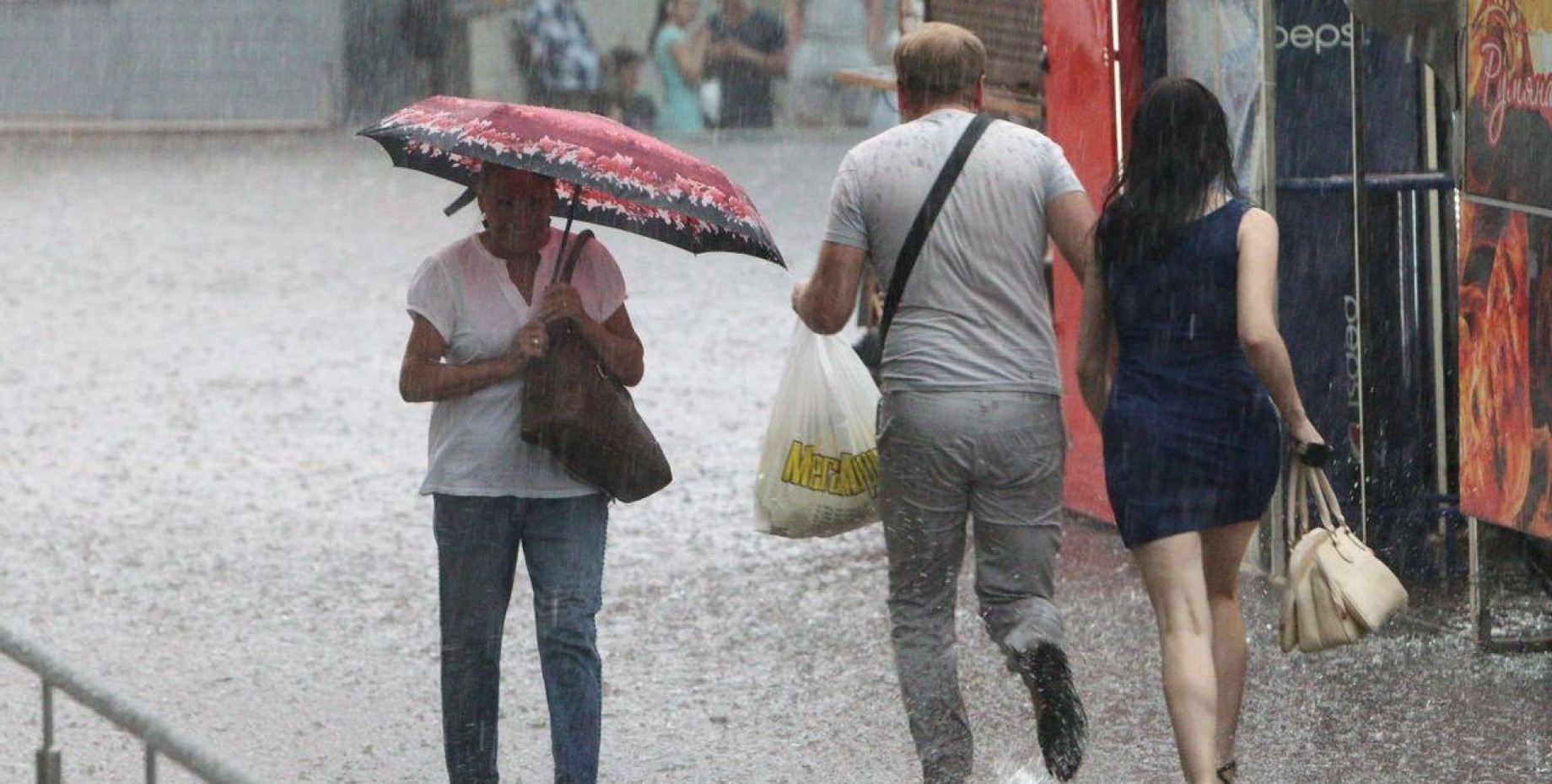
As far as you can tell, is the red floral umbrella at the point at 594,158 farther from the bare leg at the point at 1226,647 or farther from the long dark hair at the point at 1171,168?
the bare leg at the point at 1226,647

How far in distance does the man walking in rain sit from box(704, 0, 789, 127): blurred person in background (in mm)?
19766

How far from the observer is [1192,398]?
4902 mm

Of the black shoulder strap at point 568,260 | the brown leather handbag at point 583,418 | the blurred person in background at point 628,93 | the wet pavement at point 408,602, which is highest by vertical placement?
the blurred person in background at point 628,93

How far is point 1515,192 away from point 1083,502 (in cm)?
288

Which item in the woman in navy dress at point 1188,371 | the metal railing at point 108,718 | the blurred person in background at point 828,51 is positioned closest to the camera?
the metal railing at point 108,718

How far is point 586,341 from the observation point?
489cm

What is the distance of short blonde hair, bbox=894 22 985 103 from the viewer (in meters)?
5.04

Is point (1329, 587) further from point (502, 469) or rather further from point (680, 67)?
point (680, 67)

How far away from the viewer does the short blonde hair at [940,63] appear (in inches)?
198

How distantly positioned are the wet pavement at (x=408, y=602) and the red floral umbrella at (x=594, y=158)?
1.35 metres

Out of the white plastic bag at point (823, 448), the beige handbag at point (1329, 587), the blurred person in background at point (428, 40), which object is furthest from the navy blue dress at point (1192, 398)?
the blurred person in background at point (428, 40)

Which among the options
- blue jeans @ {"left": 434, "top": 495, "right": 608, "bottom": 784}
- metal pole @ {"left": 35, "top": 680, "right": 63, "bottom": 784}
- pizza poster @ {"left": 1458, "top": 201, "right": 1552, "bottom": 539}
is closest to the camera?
metal pole @ {"left": 35, "top": 680, "right": 63, "bottom": 784}

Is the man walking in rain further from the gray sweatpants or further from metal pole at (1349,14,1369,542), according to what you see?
metal pole at (1349,14,1369,542)

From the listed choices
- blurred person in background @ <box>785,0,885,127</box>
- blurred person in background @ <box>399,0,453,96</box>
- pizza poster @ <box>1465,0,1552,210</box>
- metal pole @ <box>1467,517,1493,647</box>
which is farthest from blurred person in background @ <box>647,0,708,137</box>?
pizza poster @ <box>1465,0,1552,210</box>
